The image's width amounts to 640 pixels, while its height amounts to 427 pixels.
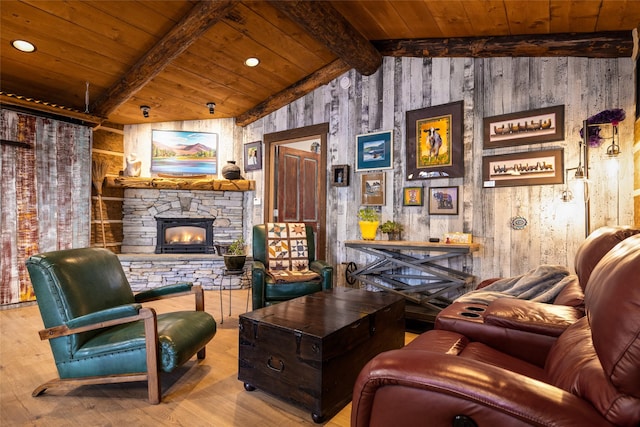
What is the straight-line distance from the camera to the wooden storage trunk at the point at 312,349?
1867mm

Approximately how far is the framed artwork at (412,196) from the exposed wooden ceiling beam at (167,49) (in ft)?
8.25

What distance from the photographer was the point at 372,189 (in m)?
4.26

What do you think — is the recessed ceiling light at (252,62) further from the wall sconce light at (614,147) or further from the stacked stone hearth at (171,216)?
the wall sconce light at (614,147)

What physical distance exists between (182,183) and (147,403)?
3.76 meters

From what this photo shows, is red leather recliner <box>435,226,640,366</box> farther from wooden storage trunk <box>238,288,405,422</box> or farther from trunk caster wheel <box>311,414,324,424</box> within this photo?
trunk caster wheel <box>311,414,324,424</box>

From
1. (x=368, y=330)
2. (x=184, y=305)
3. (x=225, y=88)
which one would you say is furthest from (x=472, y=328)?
(x=225, y=88)

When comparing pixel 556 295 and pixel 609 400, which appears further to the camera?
pixel 556 295

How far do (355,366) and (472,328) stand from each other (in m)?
0.72

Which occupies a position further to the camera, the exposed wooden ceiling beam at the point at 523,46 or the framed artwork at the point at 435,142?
the framed artwork at the point at 435,142

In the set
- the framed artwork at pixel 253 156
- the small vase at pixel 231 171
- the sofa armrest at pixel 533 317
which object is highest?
the framed artwork at pixel 253 156

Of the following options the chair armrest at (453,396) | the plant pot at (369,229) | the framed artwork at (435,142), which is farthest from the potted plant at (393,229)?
the chair armrest at (453,396)

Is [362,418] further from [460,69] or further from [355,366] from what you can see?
[460,69]

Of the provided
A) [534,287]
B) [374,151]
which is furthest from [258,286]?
[534,287]

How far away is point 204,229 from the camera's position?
5617mm
